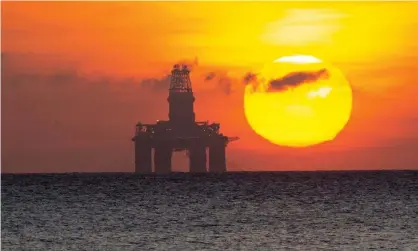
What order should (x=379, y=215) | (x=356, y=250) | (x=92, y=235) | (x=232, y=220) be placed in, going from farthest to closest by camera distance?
(x=379, y=215) → (x=232, y=220) → (x=92, y=235) → (x=356, y=250)

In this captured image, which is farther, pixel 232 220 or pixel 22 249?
pixel 232 220

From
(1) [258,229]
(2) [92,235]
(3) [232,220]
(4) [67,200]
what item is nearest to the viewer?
(2) [92,235]

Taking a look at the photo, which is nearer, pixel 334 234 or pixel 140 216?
pixel 334 234

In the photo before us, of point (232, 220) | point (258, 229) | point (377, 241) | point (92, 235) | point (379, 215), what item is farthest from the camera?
point (379, 215)

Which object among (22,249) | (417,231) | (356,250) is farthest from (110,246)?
(417,231)

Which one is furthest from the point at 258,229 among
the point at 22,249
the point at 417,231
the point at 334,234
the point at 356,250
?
the point at 22,249

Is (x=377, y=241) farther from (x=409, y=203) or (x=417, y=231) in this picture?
(x=409, y=203)

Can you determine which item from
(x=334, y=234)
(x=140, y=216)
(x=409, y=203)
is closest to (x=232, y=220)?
(x=140, y=216)

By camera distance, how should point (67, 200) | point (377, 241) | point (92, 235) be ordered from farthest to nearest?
point (67, 200)
point (92, 235)
point (377, 241)

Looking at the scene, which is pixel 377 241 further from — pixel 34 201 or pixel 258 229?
pixel 34 201
